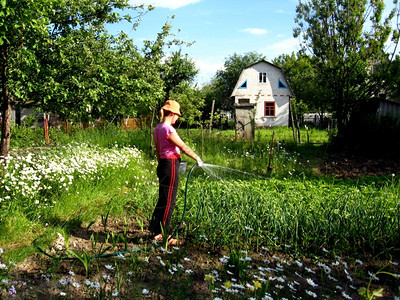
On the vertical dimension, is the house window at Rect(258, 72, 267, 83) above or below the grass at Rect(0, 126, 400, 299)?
above

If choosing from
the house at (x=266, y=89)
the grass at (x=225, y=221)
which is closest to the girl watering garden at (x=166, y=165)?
the grass at (x=225, y=221)

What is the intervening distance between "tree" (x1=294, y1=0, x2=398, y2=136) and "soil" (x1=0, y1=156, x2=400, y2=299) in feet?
27.7

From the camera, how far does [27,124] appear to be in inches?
595

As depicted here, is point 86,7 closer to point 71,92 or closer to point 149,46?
point 71,92

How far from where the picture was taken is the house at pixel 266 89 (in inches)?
1216

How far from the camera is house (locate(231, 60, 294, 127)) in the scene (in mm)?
30875

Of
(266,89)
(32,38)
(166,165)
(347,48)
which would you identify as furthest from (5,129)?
(266,89)

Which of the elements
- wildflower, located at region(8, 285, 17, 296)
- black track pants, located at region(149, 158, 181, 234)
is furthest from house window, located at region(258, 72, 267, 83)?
wildflower, located at region(8, 285, 17, 296)

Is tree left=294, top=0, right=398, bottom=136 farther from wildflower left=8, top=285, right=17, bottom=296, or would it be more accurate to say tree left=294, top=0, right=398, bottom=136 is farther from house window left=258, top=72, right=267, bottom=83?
house window left=258, top=72, right=267, bottom=83

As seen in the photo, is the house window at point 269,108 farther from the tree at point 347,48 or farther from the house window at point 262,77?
the tree at point 347,48

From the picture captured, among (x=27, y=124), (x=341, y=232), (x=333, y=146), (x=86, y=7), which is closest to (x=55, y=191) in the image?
(x=86, y=7)

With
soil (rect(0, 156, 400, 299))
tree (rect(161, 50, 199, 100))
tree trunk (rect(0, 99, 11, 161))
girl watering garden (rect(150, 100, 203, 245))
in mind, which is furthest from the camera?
tree (rect(161, 50, 199, 100))

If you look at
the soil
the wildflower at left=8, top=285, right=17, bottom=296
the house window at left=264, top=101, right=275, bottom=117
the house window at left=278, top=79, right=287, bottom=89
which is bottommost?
the soil

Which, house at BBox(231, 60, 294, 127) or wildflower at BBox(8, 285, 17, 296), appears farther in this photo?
house at BBox(231, 60, 294, 127)
